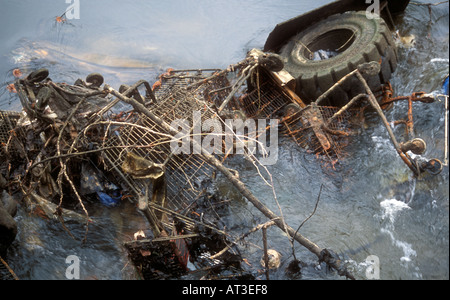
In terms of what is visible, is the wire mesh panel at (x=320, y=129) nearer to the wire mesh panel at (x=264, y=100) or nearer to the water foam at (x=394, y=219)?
the wire mesh panel at (x=264, y=100)

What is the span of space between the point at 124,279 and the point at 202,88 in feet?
10.2

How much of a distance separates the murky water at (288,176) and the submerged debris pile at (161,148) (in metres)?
0.30

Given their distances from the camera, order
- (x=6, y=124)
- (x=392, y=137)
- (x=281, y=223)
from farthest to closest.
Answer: (x=6, y=124), (x=392, y=137), (x=281, y=223)

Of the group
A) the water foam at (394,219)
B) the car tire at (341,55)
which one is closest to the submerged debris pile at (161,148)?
the car tire at (341,55)

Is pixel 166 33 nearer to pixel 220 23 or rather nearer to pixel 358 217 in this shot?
pixel 220 23

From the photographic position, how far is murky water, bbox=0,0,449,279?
169 inches

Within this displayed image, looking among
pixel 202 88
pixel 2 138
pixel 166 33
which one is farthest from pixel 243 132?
pixel 166 33

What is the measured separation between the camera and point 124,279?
163 inches

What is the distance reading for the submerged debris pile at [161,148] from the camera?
395 cm

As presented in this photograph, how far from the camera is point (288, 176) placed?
17.7ft

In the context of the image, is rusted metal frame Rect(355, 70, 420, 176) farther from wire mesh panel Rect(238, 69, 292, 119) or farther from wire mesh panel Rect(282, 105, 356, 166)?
wire mesh panel Rect(238, 69, 292, 119)

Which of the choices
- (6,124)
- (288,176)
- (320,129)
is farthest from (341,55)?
(6,124)

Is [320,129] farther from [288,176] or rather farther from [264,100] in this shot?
[264,100]

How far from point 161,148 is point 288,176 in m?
2.07
